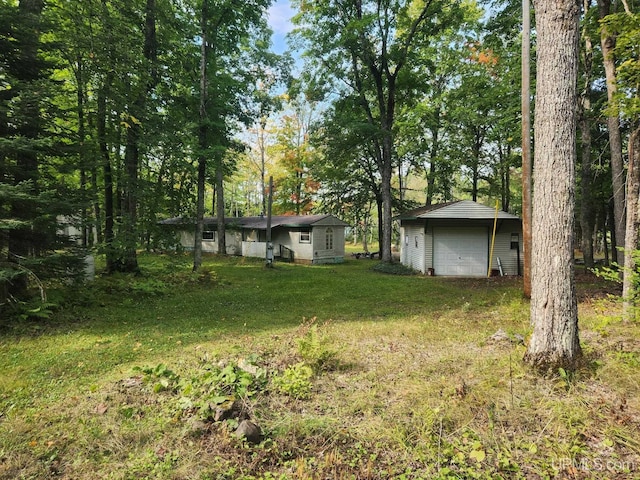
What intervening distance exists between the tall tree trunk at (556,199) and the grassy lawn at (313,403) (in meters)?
0.37

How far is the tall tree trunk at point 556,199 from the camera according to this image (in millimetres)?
3648

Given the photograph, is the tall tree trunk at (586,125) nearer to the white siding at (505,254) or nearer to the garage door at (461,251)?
the white siding at (505,254)

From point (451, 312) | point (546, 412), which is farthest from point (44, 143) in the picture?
point (451, 312)

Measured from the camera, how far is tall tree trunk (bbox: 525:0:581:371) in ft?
12.0

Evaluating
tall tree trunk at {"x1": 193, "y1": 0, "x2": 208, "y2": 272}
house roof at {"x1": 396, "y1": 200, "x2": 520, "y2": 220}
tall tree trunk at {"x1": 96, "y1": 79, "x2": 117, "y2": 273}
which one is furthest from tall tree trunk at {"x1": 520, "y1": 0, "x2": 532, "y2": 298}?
tall tree trunk at {"x1": 96, "y1": 79, "x2": 117, "y2": 273}

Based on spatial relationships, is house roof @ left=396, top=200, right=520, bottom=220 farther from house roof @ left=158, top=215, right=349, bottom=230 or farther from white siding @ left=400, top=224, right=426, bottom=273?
house roof @ left=158, top=215, right=349, bottom=230

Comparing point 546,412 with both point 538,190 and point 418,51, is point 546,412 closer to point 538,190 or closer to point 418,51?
point 538,190

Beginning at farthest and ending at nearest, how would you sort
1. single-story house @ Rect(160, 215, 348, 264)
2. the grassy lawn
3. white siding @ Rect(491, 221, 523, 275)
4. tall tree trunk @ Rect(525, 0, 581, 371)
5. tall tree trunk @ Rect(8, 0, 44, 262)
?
single-story house @ Rect(160, 215, 348, 264), white siding @ Rect(491, 221, 523, 275), tall tree trunk @ Rect(8, 0, 44, 262), tall tree trunk @ Rect(525, 0, 581, 371), the grassy lawn

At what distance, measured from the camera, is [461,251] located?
1391 cm

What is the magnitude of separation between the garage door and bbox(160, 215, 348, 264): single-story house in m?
6.84

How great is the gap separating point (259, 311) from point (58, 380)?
407 cm

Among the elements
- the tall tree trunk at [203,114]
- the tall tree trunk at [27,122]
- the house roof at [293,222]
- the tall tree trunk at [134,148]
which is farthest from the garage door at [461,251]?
the tall tree trunk at [27,122]

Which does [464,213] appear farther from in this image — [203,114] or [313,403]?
[313,403]

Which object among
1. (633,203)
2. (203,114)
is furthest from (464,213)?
(203,114)
